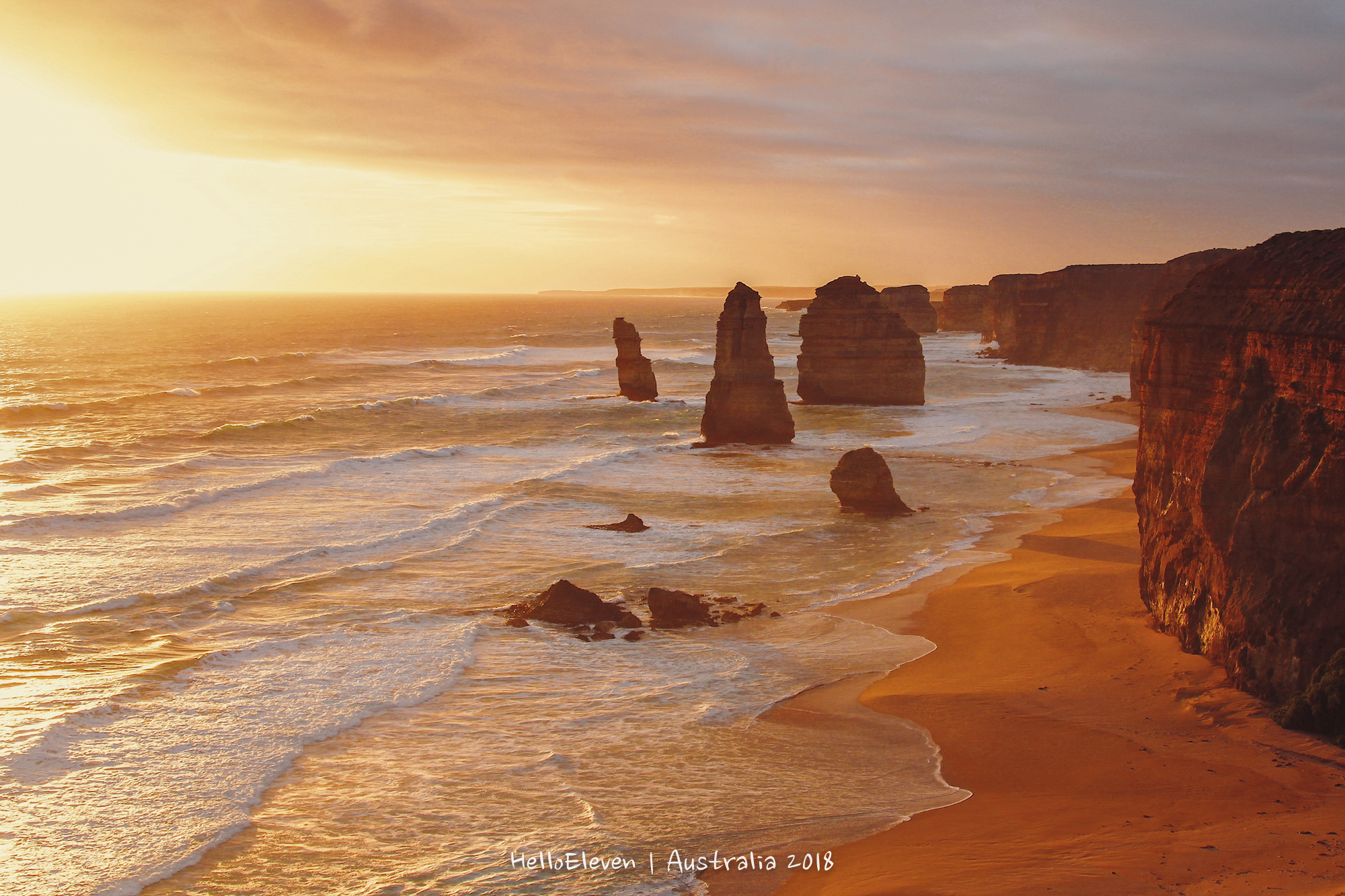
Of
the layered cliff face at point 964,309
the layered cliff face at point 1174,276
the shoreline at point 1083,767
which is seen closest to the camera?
the shoreline at point 1083,767

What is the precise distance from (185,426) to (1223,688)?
144ft

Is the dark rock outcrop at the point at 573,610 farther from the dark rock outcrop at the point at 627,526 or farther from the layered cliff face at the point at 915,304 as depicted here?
the layered cliff face at the point at 915,304

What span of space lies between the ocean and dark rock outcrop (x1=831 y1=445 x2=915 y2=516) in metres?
0.42

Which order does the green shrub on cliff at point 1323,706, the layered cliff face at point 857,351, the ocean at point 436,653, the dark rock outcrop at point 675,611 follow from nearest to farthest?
the ocean at point 436,653 < the green shrub on cliff at point 1323,706 < the dark rock outcrop at point 675,611 < the layered cliff face at point 857,351

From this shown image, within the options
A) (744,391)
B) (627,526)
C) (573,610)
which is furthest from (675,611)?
(744,391)

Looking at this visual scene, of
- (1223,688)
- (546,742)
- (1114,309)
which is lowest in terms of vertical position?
(546,742)

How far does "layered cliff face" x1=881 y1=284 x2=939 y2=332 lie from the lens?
112750mm

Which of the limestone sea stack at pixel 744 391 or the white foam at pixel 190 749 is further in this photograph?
the limestone sea stack at pixel 744 391

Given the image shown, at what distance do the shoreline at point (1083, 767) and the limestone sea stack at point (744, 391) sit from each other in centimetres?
2213

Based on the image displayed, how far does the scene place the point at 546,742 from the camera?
13.1 m

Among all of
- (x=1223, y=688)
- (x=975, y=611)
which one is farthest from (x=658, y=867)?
(x=975, y=611)

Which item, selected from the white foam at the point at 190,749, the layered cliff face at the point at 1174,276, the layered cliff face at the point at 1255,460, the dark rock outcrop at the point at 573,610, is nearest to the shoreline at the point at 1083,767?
the layered cliff face at the point at 1255,460

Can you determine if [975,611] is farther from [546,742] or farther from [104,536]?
[104,536]

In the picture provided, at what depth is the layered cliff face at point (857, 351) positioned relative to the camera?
52594mm
